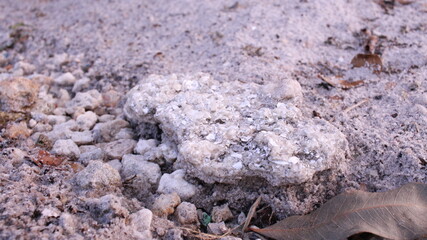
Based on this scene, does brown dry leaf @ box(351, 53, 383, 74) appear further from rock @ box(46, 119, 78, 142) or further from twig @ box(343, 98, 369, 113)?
rock @ box(46, 119, 78, 142)

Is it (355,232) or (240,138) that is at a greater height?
(240,138)

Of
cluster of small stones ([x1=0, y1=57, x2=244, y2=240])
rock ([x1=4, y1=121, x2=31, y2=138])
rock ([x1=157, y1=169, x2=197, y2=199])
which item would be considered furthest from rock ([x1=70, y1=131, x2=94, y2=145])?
rock ([x1=157, y1=169, x2=197, y2=199])

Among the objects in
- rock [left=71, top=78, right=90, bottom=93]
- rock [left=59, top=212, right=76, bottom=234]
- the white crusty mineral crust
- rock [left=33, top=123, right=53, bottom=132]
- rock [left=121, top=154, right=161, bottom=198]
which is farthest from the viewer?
rock [left=71, top=78, right=90, bottom=93]

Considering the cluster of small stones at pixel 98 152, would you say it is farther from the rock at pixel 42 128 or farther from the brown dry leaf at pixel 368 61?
the brown dry leaf at pixel 368 61

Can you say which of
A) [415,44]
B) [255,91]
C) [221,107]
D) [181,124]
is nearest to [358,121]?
[255,91]

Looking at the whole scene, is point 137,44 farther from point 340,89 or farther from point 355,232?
point 355,232

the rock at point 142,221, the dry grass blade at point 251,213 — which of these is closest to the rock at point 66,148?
the rock at point 142,221
